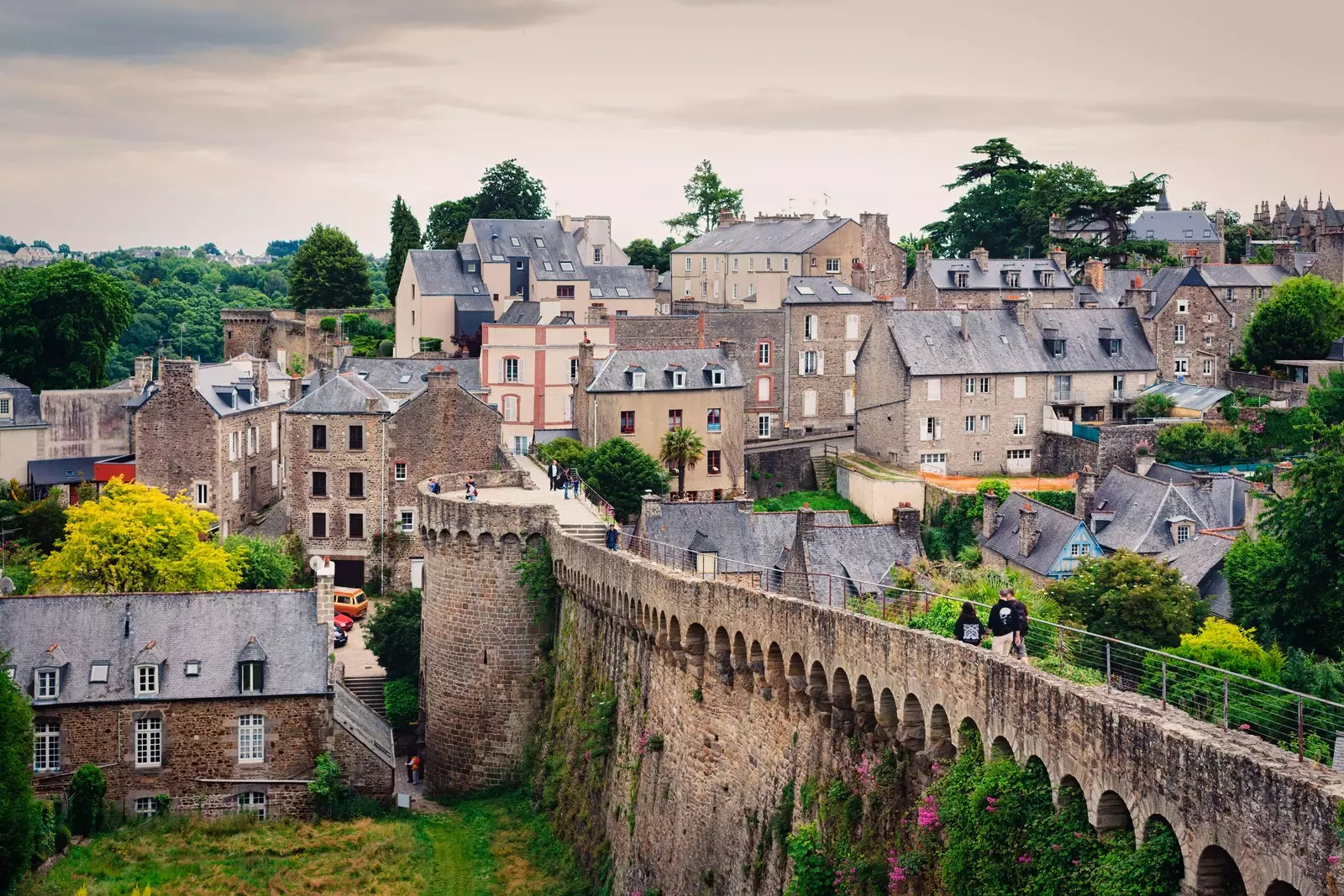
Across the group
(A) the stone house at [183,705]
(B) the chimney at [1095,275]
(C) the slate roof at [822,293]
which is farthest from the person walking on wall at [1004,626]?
(B) the chimney at [1095,275]

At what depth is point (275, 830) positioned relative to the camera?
34875 millimetres

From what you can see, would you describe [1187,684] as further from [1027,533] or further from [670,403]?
[670,403]

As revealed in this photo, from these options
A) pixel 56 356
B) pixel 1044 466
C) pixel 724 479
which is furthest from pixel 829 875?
pixel 56 356

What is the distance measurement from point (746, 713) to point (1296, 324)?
50.5 meters

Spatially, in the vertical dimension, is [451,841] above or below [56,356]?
below

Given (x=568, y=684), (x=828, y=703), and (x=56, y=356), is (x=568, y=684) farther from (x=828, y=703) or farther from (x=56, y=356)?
(x=56, y=356)

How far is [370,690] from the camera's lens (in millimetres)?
43125

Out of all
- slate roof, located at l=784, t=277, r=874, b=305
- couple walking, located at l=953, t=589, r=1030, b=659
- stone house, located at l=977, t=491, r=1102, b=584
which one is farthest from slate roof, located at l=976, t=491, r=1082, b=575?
couple walking, located at l=953, t=589, r=1030, b=659

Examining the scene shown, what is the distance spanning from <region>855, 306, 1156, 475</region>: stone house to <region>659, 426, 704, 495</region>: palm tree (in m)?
8.89

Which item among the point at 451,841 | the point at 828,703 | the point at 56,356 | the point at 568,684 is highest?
the point at 56,356

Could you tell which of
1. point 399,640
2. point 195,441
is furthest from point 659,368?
point 399,640

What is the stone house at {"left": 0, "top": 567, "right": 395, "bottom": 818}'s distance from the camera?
35.7m

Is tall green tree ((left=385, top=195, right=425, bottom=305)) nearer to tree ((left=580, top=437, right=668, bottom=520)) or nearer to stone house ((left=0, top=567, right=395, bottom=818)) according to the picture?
tree ((left=580, top=437, right=668, bottom=520))

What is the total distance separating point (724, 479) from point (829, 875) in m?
39.7
